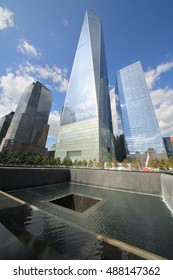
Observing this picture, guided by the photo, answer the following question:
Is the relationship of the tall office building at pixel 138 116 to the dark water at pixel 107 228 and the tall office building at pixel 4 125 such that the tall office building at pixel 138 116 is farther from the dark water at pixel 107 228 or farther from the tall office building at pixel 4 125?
the tall office building at pixel 4 125

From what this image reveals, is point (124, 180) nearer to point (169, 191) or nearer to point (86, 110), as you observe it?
point (169, 191)

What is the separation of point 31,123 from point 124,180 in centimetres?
11056

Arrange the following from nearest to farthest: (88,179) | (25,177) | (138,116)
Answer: (25,177) → (88,179) → (138,116)

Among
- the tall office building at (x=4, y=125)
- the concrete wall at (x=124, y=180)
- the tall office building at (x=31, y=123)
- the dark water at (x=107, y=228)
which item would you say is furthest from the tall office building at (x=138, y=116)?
the tall office building at (x=4, y=125)

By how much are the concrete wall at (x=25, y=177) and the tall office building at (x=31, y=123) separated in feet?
283

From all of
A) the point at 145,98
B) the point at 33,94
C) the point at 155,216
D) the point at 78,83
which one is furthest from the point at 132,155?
the point at 33,94

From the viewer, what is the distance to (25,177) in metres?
13.9

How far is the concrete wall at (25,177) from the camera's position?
39.3ft

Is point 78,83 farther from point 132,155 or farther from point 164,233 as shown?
point 164,233

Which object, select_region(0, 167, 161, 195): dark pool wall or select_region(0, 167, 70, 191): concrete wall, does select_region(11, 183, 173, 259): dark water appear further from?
select_region(0, 167, 70, 191): concrete wall

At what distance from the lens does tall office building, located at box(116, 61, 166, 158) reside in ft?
235

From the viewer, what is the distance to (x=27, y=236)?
2584mm

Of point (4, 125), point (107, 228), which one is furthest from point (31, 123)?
point (107, 228)
